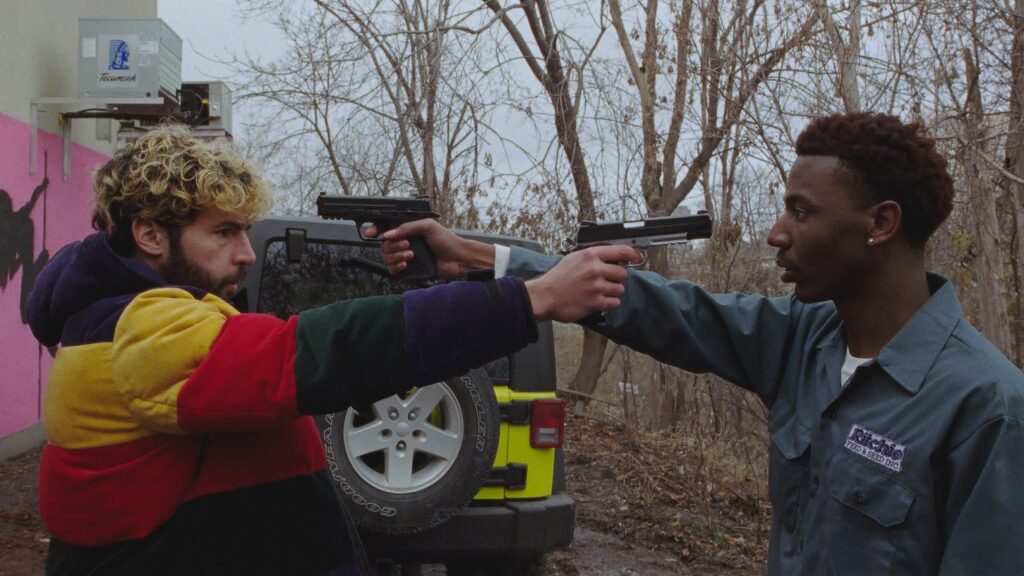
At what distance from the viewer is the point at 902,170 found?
210cm

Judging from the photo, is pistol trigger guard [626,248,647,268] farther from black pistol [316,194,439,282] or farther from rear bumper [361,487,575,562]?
rear bumper [361,487,575,562]

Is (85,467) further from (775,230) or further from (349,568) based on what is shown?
(775,230)

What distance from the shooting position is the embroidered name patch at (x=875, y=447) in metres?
1.85

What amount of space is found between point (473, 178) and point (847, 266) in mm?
10184

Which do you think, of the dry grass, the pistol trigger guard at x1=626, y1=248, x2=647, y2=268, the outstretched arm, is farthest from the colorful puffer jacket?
the dry grass

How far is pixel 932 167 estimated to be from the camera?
2105 mm

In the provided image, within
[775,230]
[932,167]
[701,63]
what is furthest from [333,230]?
[701,63]

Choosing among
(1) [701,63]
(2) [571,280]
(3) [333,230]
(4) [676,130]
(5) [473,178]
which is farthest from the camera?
(5) [473,178]

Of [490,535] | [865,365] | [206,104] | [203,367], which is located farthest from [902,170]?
[206,104]

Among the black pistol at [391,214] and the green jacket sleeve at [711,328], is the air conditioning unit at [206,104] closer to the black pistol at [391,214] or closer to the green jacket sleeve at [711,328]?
the black pistol at [391,214]

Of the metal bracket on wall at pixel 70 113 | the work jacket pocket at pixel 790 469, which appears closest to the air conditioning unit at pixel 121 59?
the metal bracket on wall at pixel 70 113

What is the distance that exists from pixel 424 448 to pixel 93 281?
7.89ft

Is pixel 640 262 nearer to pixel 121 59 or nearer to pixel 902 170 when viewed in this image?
pixel 902 170

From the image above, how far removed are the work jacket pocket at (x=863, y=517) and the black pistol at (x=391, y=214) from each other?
1232 millimetres
